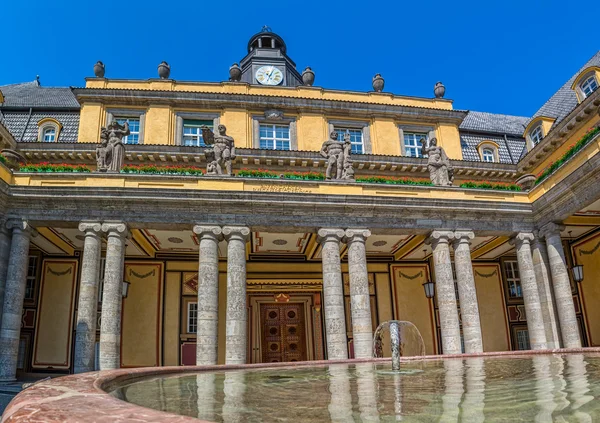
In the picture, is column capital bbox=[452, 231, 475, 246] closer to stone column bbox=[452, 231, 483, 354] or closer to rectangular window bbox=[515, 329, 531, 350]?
stone column bbox=[452, 231, 483, 354]

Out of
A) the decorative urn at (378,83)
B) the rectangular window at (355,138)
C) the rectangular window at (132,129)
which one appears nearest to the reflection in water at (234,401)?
the rectangular window at (132,129)

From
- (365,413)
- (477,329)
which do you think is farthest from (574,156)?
(365,413)

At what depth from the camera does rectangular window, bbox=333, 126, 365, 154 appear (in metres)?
23.9

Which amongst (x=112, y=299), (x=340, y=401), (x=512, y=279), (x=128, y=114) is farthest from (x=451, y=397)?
(x=128, y=114)

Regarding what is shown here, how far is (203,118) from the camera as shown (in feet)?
76.0

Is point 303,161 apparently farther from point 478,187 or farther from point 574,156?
point 574,156

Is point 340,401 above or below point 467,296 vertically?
below

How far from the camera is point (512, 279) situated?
2345 cm

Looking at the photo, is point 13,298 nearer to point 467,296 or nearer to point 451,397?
point 451,397

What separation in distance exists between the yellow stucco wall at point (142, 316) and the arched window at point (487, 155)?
18393mm

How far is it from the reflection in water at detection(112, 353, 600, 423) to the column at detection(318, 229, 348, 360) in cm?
893

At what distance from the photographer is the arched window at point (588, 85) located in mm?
21208

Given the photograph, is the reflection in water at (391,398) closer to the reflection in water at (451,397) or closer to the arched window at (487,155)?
the reflection in water at (451,397)

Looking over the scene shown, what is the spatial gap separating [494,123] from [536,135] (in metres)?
5.57
